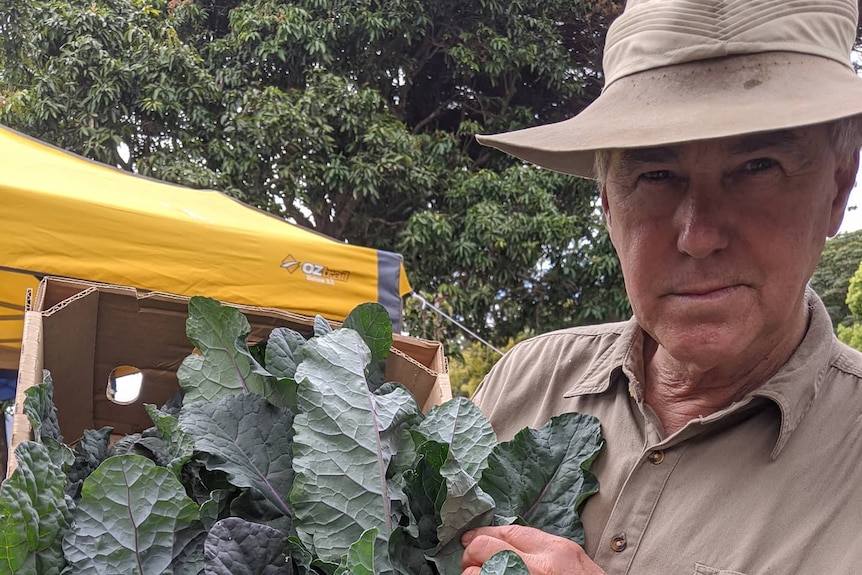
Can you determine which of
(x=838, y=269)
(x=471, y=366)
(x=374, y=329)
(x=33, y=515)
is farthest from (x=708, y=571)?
(x=838, y=269)

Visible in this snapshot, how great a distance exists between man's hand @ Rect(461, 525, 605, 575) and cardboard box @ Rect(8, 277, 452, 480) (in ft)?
0.91

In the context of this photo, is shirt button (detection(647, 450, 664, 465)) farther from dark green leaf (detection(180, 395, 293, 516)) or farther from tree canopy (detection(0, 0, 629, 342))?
tree canopy (detection(0, 0, 629, 342))

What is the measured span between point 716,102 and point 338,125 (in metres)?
6.33

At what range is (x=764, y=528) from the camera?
1.01 m

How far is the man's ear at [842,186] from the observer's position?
3.55 feet

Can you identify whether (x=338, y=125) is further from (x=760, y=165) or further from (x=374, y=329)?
(x=760, y=165)

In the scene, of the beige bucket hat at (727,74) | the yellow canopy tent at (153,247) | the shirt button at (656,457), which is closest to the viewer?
the beige bucket hat at (727,74)

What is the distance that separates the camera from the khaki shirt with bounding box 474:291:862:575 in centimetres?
100

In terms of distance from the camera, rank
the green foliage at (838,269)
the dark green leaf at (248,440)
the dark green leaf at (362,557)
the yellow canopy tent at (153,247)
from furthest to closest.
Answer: the green foliage at (838,269) < the yellow canopy tent at (153,247) < the dark green leaf at (248,440) < the dark green leaf at (362,557)

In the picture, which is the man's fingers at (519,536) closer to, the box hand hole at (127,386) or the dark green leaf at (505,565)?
the dark green leaf at (505,565)

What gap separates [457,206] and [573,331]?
5567 millimetres

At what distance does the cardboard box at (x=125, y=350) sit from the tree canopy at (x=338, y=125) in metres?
5.05

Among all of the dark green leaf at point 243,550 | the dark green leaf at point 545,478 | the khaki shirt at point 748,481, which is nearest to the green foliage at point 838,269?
the khaki shirt at point 748,481

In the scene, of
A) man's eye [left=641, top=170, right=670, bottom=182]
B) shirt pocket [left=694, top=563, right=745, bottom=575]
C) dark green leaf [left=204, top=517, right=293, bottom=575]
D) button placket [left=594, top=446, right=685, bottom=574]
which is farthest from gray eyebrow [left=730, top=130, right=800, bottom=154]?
dark green leaf [left=204, top=517, right=293, bottom=575]
